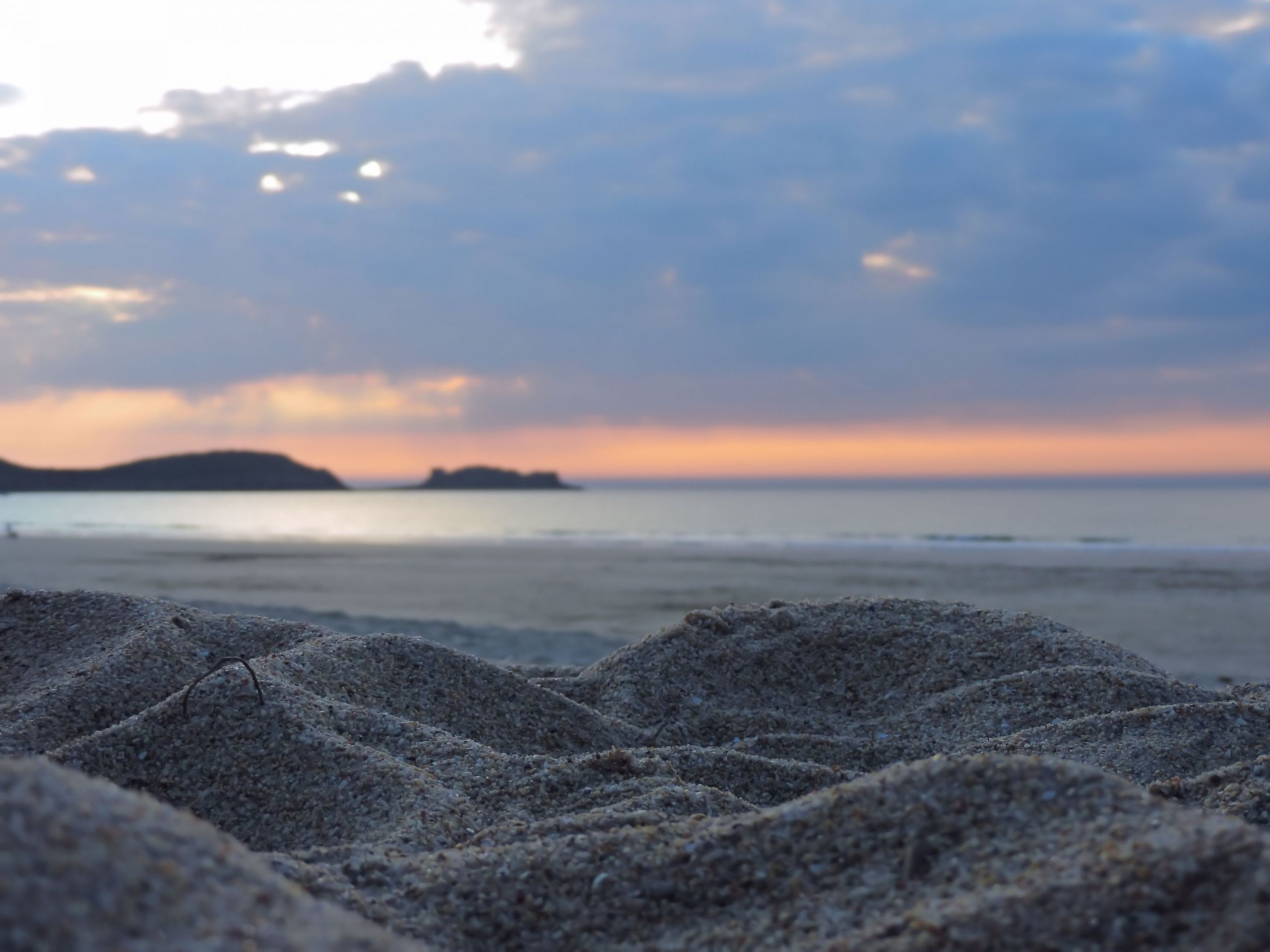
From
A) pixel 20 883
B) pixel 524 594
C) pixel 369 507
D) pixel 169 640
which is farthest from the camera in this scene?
pixel 369 507

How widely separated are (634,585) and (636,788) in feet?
42.3

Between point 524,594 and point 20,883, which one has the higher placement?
point 20,883

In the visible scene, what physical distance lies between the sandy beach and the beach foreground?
352cm

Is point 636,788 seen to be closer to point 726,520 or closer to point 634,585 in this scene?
point 634,585

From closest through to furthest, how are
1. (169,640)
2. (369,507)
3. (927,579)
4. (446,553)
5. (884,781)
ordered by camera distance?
(884,781) < (169,640) < (927,579) < (446,553) < (369,507)

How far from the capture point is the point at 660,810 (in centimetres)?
253

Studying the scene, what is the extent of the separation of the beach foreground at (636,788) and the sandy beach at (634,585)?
3.52 meters

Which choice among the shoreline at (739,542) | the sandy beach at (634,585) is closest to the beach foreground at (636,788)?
the sandy beach at (634,585)

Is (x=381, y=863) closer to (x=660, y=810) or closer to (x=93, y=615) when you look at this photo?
(x=660, y=810)

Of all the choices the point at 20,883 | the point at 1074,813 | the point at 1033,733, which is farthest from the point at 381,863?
the point at 1033,733

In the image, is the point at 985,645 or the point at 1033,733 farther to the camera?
the point at 985,645

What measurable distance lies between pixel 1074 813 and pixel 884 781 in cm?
38

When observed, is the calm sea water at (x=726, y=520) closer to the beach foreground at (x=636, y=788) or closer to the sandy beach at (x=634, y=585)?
the sandy beach at (x=634, y=585)

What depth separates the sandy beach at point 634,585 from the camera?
32.1 feet
